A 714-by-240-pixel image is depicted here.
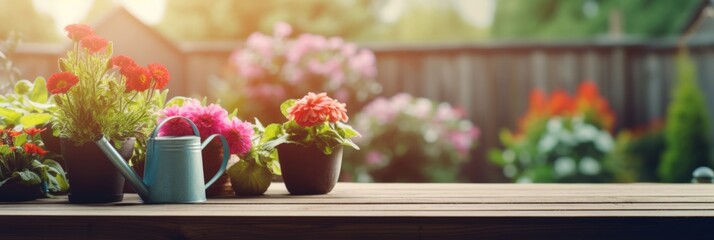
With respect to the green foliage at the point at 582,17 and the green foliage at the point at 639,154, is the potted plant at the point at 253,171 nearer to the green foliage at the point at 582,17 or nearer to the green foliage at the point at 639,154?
the green foliage at the point at 639,154

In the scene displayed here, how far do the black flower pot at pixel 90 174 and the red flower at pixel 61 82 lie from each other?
13 cm

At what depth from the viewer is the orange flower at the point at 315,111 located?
6.29ft

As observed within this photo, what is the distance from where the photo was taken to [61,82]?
5.57ft

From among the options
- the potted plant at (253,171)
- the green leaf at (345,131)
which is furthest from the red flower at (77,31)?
the green leaf at (345,131)

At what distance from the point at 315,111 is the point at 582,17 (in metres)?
9.21

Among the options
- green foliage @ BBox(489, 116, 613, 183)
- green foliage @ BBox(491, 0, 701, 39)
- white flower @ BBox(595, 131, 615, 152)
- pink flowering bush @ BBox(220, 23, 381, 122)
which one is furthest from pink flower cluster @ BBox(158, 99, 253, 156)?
green foliage @ BBox(491, 0, 701, 39)

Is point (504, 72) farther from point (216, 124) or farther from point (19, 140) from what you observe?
point (19, 140)

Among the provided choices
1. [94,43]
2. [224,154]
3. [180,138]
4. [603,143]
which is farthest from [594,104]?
[94,43]

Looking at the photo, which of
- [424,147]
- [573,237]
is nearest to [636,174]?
[424,147]

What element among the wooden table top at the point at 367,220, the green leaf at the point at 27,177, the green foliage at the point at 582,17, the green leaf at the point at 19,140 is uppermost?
the green foliage at the point at 582,17

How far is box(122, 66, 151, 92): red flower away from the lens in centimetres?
175

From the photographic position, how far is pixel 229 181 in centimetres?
200

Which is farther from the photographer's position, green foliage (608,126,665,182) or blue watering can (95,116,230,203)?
green foliage (608,126,665,182)

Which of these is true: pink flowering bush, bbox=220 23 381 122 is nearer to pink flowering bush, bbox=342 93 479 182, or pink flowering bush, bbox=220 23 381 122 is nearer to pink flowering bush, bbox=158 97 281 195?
pink flowering bush, bbox=342 93 479 182
